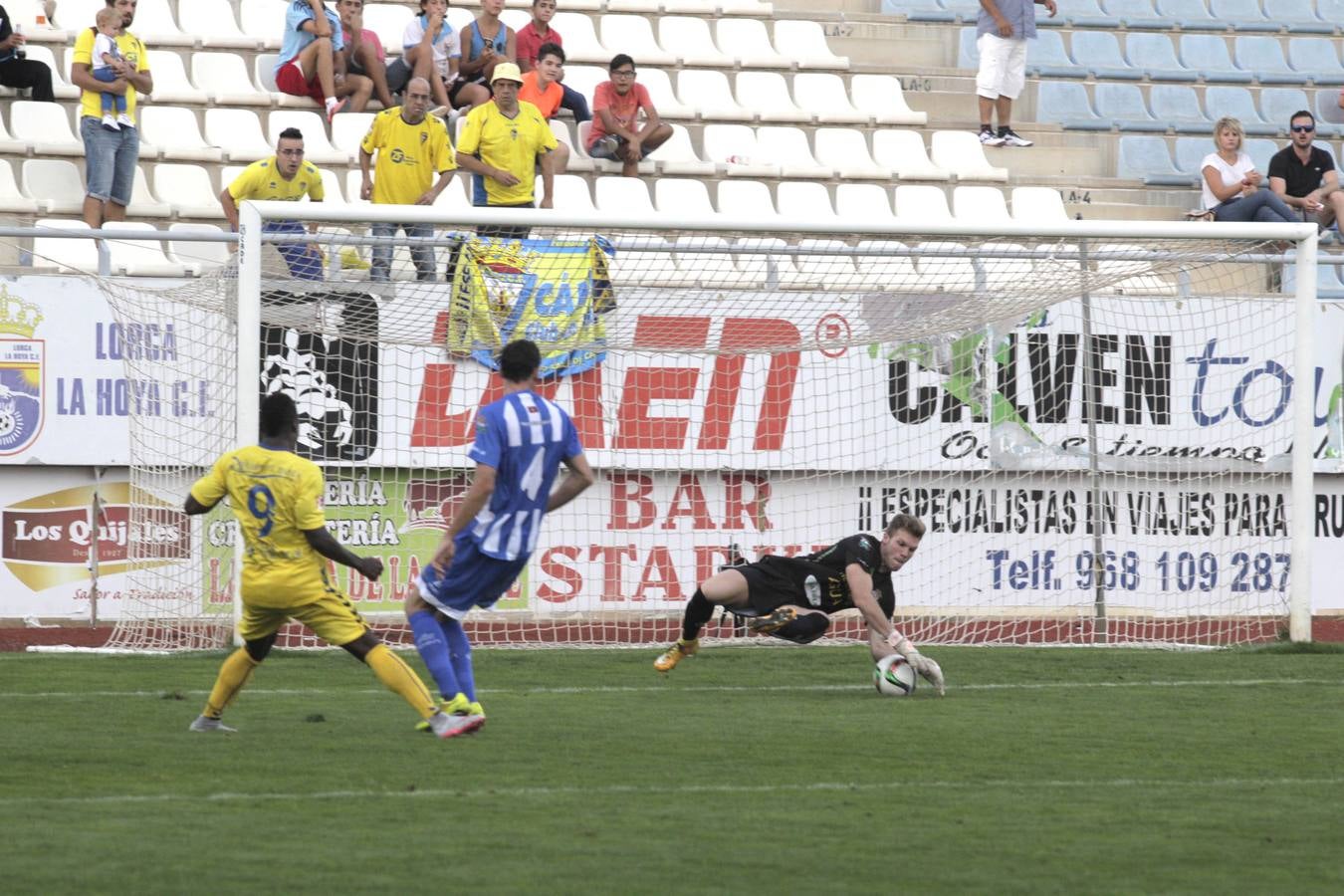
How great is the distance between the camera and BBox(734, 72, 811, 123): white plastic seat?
18531mm

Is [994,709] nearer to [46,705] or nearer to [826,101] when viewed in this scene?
[46,705]

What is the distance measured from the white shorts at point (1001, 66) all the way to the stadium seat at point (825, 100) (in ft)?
3.80

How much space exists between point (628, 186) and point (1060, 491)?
4806mm

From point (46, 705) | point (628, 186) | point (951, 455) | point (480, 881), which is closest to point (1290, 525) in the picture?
Answer: point (951, 455)

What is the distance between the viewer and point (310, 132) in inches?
648

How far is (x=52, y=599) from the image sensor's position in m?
13.5

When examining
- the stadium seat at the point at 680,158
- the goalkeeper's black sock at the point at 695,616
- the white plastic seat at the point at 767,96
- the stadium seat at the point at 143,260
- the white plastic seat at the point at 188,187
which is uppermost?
the white plastic seat at the point at 767,96

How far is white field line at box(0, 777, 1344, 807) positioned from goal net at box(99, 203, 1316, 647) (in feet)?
19.1

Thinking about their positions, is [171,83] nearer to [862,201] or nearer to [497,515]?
[862,201]

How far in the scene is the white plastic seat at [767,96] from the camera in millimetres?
18531

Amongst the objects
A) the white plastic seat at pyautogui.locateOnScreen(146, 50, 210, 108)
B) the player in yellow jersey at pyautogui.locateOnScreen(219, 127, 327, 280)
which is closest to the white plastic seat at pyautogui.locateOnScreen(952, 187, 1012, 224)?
the player in yellow jersey at pyautogui.locateOnScreen(219, 127, 327, 280)

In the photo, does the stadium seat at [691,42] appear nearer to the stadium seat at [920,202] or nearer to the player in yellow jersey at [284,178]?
the stadium seat at [920,202]

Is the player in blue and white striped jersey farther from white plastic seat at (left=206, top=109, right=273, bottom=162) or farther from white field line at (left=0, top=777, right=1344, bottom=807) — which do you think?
white plastic seat at (left=206, top=109, right=273, bottom=162)

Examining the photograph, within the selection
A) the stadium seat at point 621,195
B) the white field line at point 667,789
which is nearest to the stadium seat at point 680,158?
the stadium seat at point 621,195
